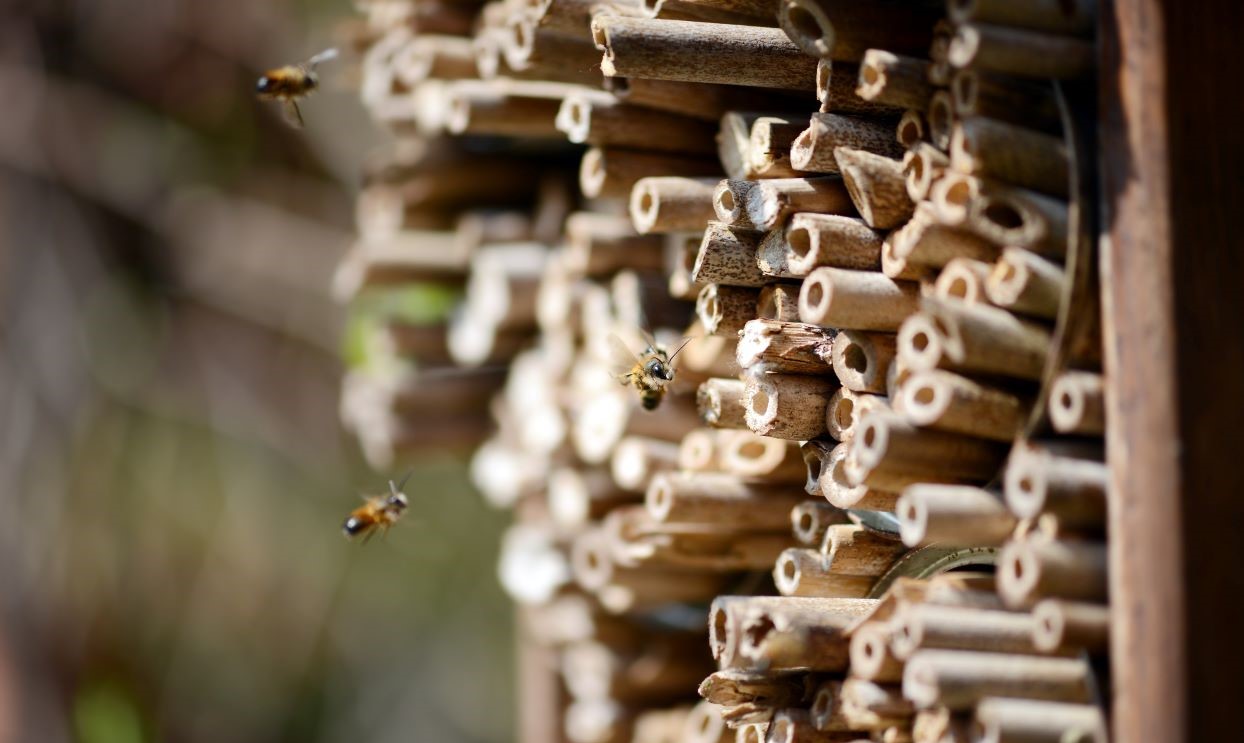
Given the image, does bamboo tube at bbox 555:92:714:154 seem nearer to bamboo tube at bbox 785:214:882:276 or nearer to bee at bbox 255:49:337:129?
bamboo tube at bbox 785:214:882:276

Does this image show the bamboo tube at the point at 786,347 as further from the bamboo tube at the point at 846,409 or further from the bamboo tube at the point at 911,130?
the bamboo tube at the point at 911,130

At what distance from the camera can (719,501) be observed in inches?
46.8

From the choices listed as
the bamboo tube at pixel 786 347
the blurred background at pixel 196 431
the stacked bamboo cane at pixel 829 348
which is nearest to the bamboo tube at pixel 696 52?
the stacked bamboo cane at pixel 829 348

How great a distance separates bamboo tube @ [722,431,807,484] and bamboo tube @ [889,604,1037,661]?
0.34 metres

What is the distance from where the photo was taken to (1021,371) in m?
0.82

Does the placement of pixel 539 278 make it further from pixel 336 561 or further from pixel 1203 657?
pixel 336 561

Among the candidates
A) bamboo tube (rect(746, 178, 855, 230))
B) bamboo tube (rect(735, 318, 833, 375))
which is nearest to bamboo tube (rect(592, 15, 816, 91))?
bamboo tube (rect(746, 178, 855, 230))

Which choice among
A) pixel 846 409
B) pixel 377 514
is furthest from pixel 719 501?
pixel 377 514

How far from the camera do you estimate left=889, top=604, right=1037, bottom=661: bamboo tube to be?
806mm

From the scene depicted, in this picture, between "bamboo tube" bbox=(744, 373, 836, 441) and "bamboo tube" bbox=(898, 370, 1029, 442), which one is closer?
"bamboo tube" bbox=(898, 370, 1029, 442)

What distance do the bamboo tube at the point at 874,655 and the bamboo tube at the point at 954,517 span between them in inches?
3.1

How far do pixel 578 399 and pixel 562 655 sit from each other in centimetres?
45

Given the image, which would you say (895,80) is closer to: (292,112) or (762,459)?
(762,459)

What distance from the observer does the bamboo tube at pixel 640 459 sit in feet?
4.47
